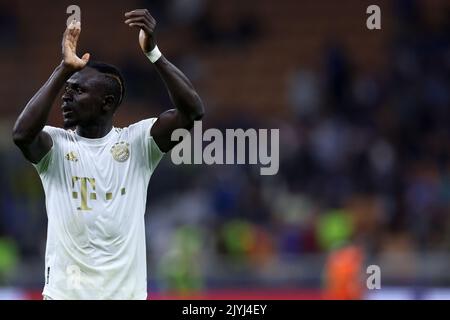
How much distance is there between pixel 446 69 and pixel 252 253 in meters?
5.49

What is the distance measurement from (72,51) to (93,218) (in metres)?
0.91

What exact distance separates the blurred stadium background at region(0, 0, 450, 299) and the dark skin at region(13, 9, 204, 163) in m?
6.78

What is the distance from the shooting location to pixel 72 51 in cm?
580

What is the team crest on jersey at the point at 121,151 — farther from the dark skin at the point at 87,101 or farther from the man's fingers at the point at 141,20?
the man's fingers at the point at 141,20

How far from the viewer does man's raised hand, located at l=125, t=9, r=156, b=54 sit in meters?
5.91

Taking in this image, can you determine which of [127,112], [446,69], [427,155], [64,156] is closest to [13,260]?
[127,112]

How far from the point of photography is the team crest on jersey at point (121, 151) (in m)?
6.17

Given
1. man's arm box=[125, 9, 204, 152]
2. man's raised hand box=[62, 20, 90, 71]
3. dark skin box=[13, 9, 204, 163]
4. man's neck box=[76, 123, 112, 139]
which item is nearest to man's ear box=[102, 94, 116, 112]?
dark skin box=[13, 9, 204, 163]

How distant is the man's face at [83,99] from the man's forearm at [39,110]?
0.28m

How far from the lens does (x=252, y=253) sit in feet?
55.2

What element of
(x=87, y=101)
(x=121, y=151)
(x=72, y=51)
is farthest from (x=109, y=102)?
(x=72, y=51)

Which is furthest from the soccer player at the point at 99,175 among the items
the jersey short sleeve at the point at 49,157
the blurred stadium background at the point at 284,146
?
the blurred stadium background at the point at 284,146

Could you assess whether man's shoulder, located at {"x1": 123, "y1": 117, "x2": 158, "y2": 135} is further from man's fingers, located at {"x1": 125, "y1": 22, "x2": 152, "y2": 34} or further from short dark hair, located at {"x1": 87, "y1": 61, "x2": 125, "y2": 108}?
man's fingers, located at {"x1": 125, "y1": 22, "x2": 152, "y2": 34}

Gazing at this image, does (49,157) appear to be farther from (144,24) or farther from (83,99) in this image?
(144,24)
